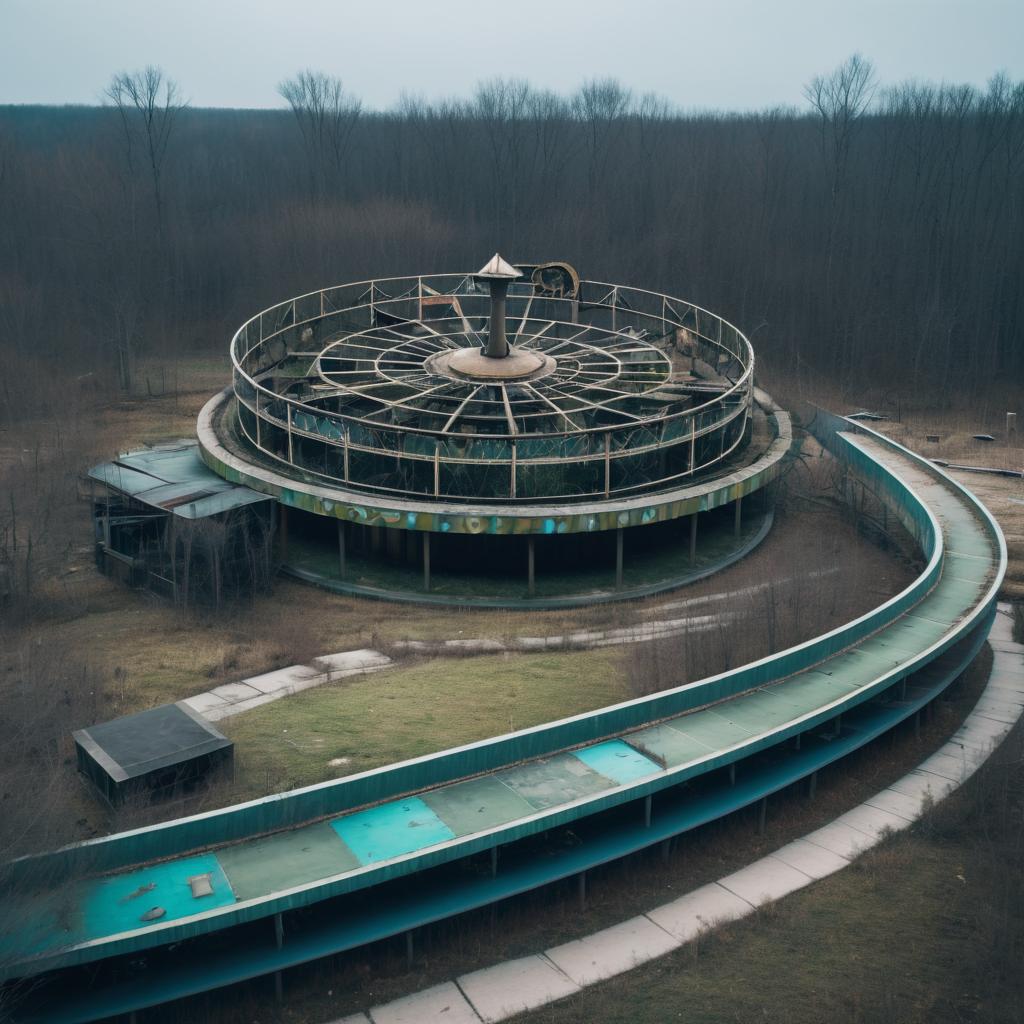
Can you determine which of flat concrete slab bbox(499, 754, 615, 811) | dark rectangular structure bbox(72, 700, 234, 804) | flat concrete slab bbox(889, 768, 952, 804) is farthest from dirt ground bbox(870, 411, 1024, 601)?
dark rectangular structure bbox(72, 700, 234, 804)

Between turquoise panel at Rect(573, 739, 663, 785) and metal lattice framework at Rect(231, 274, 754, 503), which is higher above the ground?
metal lattice framework at Rect(231, 274, 754, 503)

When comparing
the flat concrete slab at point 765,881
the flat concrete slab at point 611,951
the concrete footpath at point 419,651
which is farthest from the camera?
the concrete footpath at point 419,651

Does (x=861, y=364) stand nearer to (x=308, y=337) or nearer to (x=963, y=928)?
(x=308, y=337)

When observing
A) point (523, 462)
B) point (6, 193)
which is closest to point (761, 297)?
point (523, 462)

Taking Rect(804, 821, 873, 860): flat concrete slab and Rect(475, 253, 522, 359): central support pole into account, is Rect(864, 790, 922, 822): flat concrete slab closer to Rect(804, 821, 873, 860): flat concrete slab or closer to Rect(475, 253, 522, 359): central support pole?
Rect(804, 821, 873, 860): flat concrete slab

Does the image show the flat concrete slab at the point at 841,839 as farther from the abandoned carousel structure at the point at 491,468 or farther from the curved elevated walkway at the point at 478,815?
the abandoned carousel structure at the point at 491,468

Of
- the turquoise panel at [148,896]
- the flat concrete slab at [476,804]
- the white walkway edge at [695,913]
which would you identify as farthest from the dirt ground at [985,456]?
the turquoise panel at [148,896]

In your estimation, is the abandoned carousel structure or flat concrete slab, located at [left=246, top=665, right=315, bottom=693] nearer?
flat concrete slab, located at [left=246, top=665, right=315, bottom=693]

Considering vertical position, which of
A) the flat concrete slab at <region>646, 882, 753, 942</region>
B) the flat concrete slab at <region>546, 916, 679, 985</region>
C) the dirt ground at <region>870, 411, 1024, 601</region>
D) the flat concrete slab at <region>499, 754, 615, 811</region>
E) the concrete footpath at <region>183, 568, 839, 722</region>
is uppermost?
the flat concrete slab at <region>499, 754, 615, 811</region>
